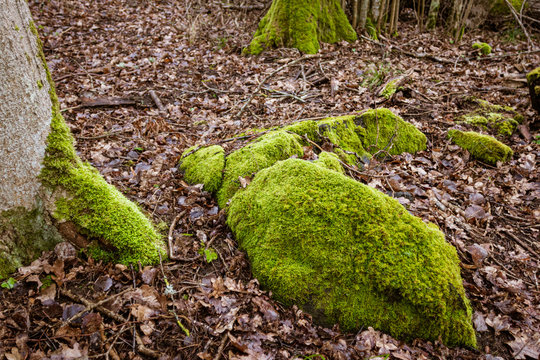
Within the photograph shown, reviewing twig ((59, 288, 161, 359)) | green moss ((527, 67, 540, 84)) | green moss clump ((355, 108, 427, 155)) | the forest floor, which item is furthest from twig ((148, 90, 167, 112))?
green moss ((527, 67, 540, 84))

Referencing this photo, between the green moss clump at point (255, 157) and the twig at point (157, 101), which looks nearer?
the green moss clump at point (255, 157)

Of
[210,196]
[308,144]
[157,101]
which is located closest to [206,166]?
[210,196]

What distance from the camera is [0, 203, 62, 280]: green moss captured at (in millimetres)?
2414

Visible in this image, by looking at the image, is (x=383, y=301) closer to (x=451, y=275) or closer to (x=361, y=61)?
(x=451, y=275)

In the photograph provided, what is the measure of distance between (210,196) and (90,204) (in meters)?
1.42

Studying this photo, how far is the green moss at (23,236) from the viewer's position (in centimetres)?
241

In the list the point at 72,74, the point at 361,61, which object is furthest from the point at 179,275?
the point at 361,61

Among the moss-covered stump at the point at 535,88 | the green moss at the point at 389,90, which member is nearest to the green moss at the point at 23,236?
the green moss at the point at 389,90

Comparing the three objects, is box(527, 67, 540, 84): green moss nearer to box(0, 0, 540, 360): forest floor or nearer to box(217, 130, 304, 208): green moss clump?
box(0, 0, 540, 360): forest floor

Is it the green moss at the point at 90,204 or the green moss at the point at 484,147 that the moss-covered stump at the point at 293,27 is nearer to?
the green moss at the point at 484,147

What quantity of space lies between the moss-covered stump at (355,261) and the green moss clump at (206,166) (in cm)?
102

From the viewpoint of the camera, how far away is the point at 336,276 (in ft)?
8.73

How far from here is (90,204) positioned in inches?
105

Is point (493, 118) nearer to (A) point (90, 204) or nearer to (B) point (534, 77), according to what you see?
(B) point (534, 77)
